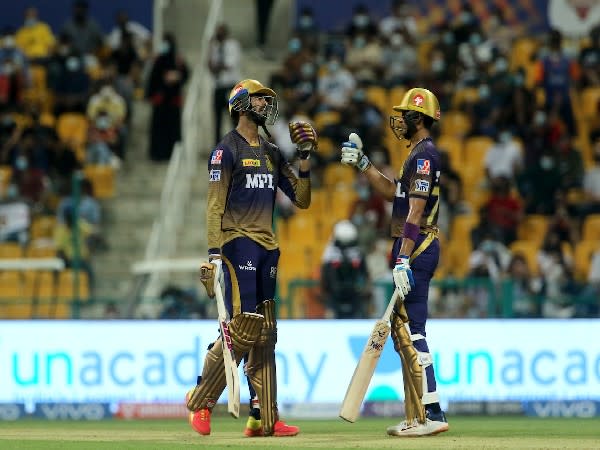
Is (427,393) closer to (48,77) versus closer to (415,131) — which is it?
(415,131)

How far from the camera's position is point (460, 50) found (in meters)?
28.2

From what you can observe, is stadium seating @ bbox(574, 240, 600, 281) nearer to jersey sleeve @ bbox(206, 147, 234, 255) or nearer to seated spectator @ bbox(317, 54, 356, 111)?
seated spectator @ bbox(317, 54, 356, 111)

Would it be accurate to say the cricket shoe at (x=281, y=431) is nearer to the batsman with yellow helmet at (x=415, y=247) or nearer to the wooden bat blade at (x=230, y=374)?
the wooden bat blade at (x=230, y=374)

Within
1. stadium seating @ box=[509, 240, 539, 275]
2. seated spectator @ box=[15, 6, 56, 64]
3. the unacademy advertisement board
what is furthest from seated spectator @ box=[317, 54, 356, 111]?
the unacademy advertisement board

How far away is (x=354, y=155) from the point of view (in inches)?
522

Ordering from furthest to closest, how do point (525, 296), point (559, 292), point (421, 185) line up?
point (559, 292)
point (525, 296)
point (421, 185)

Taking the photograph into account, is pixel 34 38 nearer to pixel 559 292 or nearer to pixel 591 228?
pixel 591 228

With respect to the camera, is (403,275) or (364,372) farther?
(364,372)

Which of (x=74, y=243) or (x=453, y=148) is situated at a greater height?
(x=453, y=148)

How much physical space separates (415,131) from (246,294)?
2099 mm

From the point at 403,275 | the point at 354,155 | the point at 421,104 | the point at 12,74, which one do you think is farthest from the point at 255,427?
the point at 12,74

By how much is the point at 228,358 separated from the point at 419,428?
174 centimetres

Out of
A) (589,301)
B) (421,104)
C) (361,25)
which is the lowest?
(589,301)

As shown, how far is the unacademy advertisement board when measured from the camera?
1844cm
